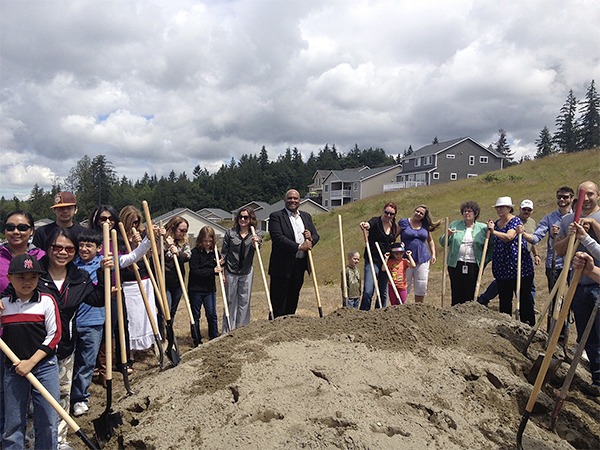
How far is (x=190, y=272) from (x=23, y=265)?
333cm

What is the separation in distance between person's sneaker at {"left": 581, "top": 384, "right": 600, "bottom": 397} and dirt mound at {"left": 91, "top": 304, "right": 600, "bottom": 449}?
117 millimetres

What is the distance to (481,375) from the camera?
4.03 m

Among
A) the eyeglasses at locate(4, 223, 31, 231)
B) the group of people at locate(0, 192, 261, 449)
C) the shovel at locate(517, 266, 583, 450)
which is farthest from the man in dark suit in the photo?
the shovel at locate(517, 266, 583, 450)

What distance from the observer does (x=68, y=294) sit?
11.8 ft

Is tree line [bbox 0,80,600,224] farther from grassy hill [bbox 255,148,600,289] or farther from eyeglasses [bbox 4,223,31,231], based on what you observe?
eyeglasses [bbox 4,223,31,231]

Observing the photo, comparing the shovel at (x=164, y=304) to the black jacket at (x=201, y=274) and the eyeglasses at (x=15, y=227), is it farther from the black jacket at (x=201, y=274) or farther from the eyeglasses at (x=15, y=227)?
the black jacket at (x=201, y=274)

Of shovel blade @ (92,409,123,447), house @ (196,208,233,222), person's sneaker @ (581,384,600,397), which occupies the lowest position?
house @ (196,208,233,222)

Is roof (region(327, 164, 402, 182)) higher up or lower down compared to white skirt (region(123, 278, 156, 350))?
higher up

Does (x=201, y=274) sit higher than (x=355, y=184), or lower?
lower

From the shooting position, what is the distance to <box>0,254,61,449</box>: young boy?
3117 millimetres

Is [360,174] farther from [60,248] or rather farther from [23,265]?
[23,265]

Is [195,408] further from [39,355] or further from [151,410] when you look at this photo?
[39,355]

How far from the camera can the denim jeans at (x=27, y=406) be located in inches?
125

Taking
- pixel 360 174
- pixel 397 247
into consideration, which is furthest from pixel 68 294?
pixel 360 174
